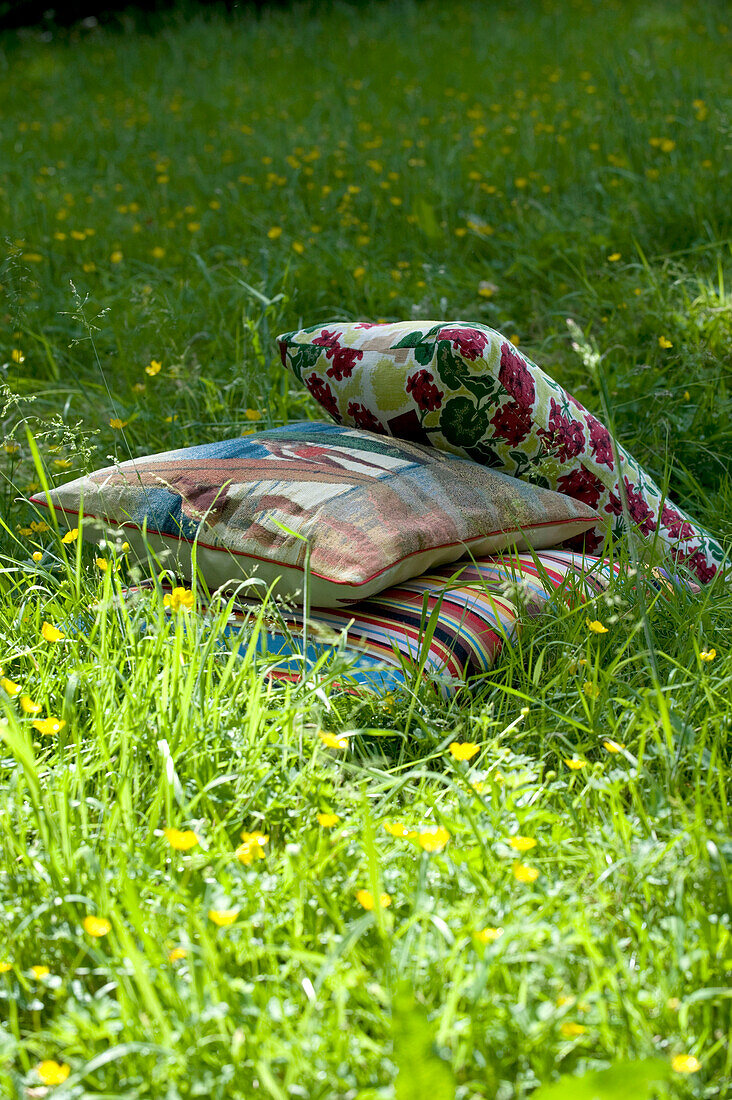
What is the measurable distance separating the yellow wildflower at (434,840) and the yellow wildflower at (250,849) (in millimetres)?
203

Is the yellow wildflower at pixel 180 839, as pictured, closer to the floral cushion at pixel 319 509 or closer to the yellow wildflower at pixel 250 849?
the yellow wildflower at pixel 250 849

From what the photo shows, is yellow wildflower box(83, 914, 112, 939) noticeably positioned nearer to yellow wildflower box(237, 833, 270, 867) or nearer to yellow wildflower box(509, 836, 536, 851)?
yellow wildflower box(237, 833, 270, 867)

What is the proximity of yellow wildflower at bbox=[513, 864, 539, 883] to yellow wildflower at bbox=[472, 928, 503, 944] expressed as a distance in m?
0.06

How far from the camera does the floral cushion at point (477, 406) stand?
5.74 feet

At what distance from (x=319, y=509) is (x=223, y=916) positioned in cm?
79

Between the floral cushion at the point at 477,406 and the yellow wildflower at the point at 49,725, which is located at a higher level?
the floral cushion at the point at 477,406

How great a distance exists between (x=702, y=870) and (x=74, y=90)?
7961mm

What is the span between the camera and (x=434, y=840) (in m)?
1.10

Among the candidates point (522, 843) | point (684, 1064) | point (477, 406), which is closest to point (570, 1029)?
point (684, 1064)

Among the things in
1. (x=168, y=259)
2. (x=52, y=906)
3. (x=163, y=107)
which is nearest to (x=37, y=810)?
(x=52, y=906)

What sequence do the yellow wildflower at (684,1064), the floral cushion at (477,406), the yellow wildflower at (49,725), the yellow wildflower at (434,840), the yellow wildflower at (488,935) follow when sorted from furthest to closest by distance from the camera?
the floral cushion at (477,406) < the yellow wildflower at (49,725) < the yellow wildflower at (434,840) < the yellow wildflower at (488,935) < the yellow wildflower at (684,1064)

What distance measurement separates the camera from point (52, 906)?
1063mm

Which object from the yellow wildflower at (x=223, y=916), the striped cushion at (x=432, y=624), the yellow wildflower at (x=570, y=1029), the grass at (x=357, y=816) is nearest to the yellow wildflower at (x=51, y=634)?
the grass at (x=357, y=816)

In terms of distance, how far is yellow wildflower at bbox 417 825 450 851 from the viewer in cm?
109
